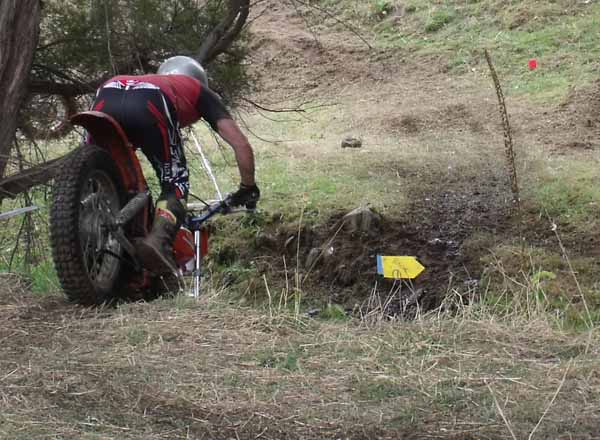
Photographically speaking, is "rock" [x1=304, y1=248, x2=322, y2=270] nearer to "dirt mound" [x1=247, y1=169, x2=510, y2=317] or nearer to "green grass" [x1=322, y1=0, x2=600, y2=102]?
"dirt mound" [x1=247, y1=169, x2=510, y2=317]

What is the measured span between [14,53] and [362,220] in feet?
10.8

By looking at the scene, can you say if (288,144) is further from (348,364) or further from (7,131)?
(348,364)

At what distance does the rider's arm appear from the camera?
505cm

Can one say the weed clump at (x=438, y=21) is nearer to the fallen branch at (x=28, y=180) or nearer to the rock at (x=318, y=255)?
the rock at (x=318, y=255)

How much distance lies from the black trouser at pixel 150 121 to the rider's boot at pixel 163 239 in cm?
9

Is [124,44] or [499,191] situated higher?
[124,44]

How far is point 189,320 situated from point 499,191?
15.7 feet

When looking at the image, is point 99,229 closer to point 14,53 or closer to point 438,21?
point 14,53

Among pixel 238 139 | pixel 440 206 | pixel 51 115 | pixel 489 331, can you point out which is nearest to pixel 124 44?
pixel 51 115

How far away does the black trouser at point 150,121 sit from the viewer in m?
4.98

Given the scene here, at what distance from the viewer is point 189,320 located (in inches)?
172

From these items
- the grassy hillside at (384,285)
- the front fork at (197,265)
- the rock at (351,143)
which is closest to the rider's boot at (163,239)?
the front fork at (197,265)

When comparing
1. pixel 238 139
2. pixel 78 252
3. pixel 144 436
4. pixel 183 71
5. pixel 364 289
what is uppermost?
pixel 183 71

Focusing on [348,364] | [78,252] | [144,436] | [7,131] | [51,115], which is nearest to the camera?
[144,436]
